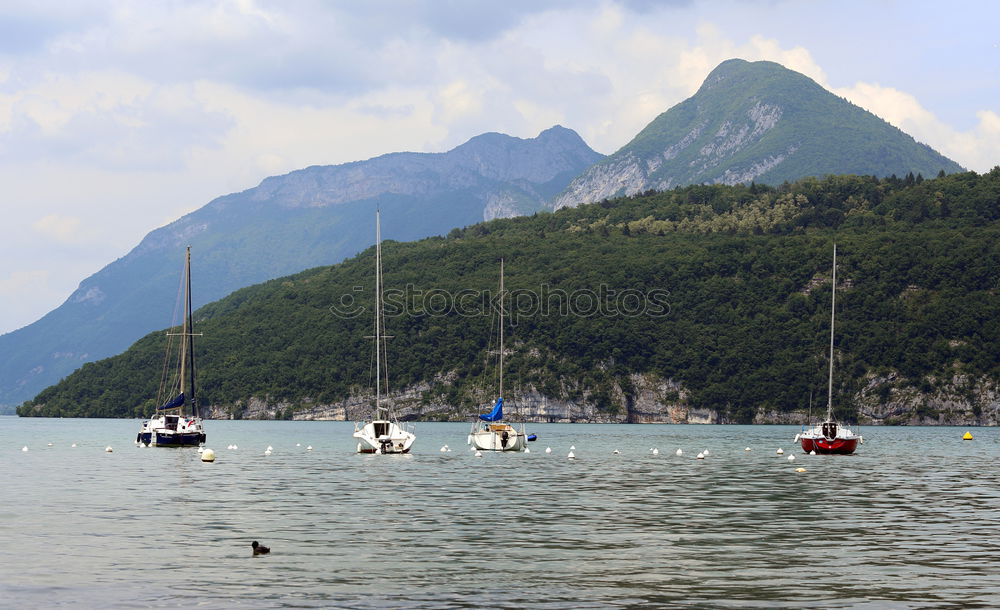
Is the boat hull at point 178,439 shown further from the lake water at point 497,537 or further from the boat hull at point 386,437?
the lake water at point 497,537

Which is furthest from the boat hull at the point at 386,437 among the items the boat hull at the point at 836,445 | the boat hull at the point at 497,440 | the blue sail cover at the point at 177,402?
the boat hull at the point at 836,445

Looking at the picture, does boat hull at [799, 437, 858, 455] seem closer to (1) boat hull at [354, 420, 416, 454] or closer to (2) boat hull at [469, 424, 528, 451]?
(2) boat hull at [469, 424, 528, 451]

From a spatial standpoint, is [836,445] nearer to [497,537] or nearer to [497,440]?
[497,440]

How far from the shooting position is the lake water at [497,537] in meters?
29.8

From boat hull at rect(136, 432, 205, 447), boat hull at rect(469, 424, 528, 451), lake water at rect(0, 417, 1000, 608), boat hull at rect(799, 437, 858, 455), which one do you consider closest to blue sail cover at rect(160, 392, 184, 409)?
boat hull at rect(136, 432, 205, 447)

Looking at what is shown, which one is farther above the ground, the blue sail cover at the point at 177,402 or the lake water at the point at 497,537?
the blue sail cover at the point at 177,402

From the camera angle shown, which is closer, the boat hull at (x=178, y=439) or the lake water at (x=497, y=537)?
the lake water at (x=497, y=537)

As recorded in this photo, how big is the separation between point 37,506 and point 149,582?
2485 centimetres

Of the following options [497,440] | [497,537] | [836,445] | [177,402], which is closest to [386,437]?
[497,440]

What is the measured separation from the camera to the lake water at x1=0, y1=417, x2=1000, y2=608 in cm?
2980

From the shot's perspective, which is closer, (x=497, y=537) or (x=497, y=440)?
(x=497, y=537)

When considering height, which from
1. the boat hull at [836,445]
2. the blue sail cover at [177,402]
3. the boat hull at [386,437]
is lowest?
the boat hull at [836,445]

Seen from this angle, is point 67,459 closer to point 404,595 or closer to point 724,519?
point 724,519

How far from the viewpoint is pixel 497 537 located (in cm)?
4125
